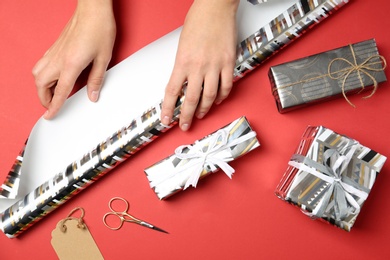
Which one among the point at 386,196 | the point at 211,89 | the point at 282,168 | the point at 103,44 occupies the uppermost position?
the point at 103,44

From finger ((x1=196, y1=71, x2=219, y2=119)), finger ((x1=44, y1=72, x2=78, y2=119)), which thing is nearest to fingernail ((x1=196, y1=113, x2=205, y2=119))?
finger ((x1=196, y1=71, x2=219, y2=119))

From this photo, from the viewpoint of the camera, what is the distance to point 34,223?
998 millimetres

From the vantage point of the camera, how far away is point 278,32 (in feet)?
3.13

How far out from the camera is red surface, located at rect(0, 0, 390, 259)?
0.96m

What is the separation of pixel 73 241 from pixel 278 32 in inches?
25.2

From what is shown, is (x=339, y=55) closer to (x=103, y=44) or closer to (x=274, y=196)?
(x=274, y=196)

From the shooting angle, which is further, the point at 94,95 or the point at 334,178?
the point at 94,95

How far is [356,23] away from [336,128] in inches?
9.4

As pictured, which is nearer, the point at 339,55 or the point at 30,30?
the point at 339,55

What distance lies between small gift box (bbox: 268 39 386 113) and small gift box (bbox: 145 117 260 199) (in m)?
0.11

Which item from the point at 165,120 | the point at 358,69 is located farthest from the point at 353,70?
the point at 165,120

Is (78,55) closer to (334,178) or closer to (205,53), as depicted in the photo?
(205,53)

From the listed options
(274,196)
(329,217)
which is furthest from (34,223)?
(329,217)

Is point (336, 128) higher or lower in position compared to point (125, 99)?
lower
